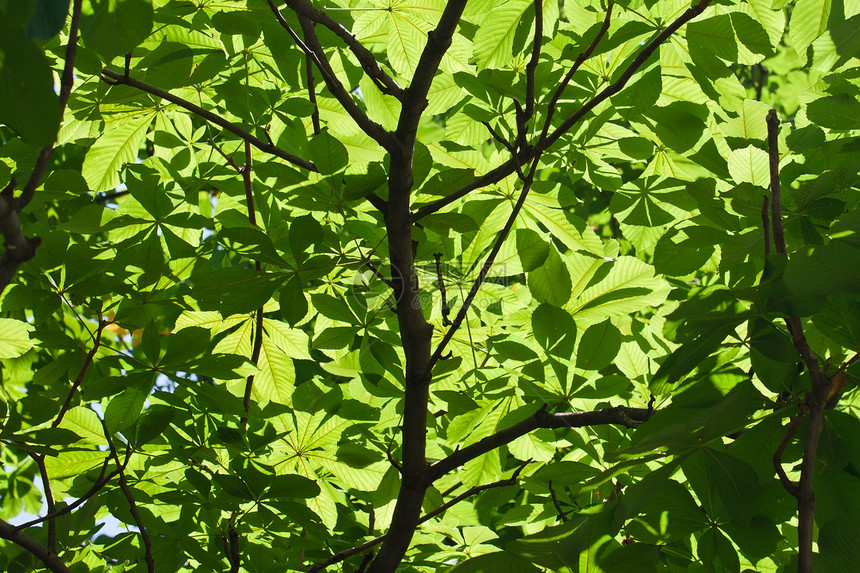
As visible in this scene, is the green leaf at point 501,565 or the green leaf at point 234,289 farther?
the green leaf at point 234,289

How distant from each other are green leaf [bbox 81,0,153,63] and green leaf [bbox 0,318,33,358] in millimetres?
1186

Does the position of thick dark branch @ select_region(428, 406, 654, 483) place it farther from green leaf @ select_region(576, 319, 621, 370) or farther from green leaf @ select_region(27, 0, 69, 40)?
green leaf @ select_region(27, 0, 69, 40)

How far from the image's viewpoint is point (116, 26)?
1.06m

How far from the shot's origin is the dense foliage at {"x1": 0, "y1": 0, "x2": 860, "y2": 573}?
3.80 ft

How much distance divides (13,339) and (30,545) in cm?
63

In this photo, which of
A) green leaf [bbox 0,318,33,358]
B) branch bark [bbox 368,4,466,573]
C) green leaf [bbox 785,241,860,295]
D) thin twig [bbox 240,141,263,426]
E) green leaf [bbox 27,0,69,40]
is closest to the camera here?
green leaf [bbox 27,0,69,40]

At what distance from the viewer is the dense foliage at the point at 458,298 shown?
116 cm

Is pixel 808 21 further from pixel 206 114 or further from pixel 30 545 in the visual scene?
pixel 30 545

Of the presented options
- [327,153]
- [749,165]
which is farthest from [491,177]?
[749,165]

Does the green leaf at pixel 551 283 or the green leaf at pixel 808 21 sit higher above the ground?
the green leaf at pixel 808 21

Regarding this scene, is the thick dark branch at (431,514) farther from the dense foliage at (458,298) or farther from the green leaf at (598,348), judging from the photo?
the green leaf at (598,348)

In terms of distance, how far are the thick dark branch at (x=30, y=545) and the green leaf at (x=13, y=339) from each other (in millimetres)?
526

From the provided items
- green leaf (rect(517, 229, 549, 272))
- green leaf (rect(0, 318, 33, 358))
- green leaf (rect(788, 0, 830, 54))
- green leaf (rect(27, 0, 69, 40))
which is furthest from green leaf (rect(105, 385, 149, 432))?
green leaf (rect(788, 0, 830, 54))

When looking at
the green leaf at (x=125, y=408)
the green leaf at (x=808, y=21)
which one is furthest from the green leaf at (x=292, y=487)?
the green leaf at (x=808, y=21)
